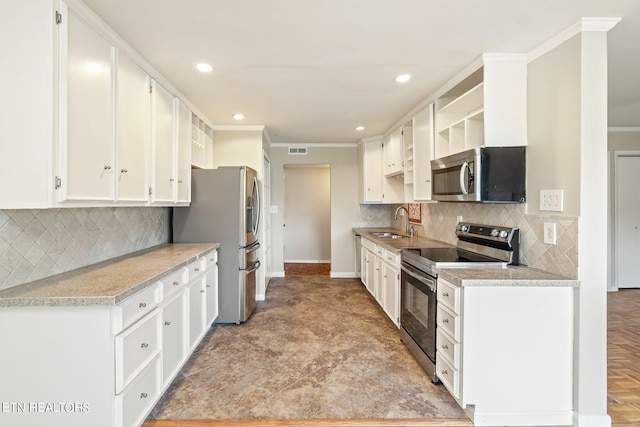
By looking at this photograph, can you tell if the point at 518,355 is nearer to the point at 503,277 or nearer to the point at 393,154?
the point at 503,277

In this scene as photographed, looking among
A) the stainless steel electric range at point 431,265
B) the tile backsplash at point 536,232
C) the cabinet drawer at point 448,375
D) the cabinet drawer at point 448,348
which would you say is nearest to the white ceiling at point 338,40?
the tile backsplash at point 536,232

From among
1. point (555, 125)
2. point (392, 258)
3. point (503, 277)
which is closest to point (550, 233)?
point (503, 277)

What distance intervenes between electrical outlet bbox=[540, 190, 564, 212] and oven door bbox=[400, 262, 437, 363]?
2.85 feet

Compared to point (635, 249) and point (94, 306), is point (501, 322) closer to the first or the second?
point (94, 306)

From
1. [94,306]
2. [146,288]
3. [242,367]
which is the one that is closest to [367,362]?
[242,367]

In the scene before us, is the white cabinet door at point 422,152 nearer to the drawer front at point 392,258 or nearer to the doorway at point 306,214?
the drawer front at point 392,258

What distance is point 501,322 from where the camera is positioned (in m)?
1.91

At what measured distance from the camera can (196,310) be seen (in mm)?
2713

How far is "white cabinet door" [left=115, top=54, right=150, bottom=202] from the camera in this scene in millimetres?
2057

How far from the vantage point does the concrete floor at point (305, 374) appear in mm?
2045

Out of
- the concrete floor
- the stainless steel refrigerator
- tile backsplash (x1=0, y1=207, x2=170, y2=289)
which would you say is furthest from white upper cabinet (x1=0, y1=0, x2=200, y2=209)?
the concrete floor

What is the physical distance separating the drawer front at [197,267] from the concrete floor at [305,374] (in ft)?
2.38

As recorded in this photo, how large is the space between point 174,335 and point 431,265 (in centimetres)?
189

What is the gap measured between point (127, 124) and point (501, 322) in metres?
2.71
